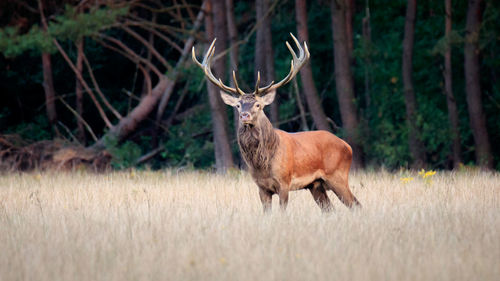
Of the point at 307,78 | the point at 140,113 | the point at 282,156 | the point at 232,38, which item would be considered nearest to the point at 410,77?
the point at 307,78

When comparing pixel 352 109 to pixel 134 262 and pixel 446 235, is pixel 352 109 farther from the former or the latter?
pixel 134 262

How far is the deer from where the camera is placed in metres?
8.13

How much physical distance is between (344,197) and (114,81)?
17237mm

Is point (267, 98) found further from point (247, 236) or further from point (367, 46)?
point (367, 46)

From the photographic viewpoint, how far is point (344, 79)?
53.6 ft

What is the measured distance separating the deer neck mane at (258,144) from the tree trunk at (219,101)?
308 inches

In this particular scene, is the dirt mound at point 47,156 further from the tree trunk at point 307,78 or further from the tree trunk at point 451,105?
the tree trunk at point 451,105

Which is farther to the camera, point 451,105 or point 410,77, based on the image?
point 451,105

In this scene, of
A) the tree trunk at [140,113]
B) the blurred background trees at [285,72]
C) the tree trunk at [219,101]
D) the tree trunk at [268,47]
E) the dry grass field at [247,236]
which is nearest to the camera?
the dry grass field at [247,236]

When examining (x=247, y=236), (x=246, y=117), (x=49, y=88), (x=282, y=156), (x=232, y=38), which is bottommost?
(x=247, y=236)

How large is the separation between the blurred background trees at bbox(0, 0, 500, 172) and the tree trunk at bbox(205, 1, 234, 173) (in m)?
0.03

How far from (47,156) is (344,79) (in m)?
7.45

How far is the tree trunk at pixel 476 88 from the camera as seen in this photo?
15.7 metres

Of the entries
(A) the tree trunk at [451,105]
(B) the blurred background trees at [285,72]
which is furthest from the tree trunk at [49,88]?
(A) the tree trunk at [451,105]
